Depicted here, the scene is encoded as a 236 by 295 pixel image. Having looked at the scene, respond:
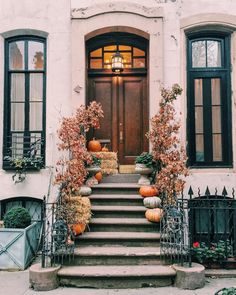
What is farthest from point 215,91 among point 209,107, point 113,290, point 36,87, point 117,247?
point 113,290

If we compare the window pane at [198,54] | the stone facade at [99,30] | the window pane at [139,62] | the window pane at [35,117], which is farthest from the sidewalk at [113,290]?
the window pane at [139,62]

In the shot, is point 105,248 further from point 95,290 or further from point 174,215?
point 174,215

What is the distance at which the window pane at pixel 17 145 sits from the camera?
9684 millimetres

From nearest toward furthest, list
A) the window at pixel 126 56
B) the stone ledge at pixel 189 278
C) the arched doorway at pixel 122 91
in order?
the stone ledge at pixel 189 278 → the arched doorway at pixel 122 91 → the window at pixel 126 56

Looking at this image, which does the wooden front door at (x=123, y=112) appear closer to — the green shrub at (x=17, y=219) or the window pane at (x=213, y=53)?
the window pane at (x=213, y=53)

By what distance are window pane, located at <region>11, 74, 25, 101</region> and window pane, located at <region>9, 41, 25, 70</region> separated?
24 centimetres

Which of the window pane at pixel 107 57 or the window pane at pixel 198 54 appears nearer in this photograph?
the window pane at pixel 198 54

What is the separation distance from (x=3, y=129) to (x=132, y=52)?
13.6 ft

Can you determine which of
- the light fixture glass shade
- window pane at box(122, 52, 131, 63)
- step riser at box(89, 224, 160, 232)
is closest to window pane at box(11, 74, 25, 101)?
the light fixture glass shade

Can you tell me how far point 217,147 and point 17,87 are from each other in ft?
18.3

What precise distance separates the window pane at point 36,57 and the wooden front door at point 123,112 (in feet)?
4.71

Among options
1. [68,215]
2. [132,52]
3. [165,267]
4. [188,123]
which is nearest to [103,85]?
[132,52]

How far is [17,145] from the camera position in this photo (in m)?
9.78

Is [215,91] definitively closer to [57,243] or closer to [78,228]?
[78,228]
